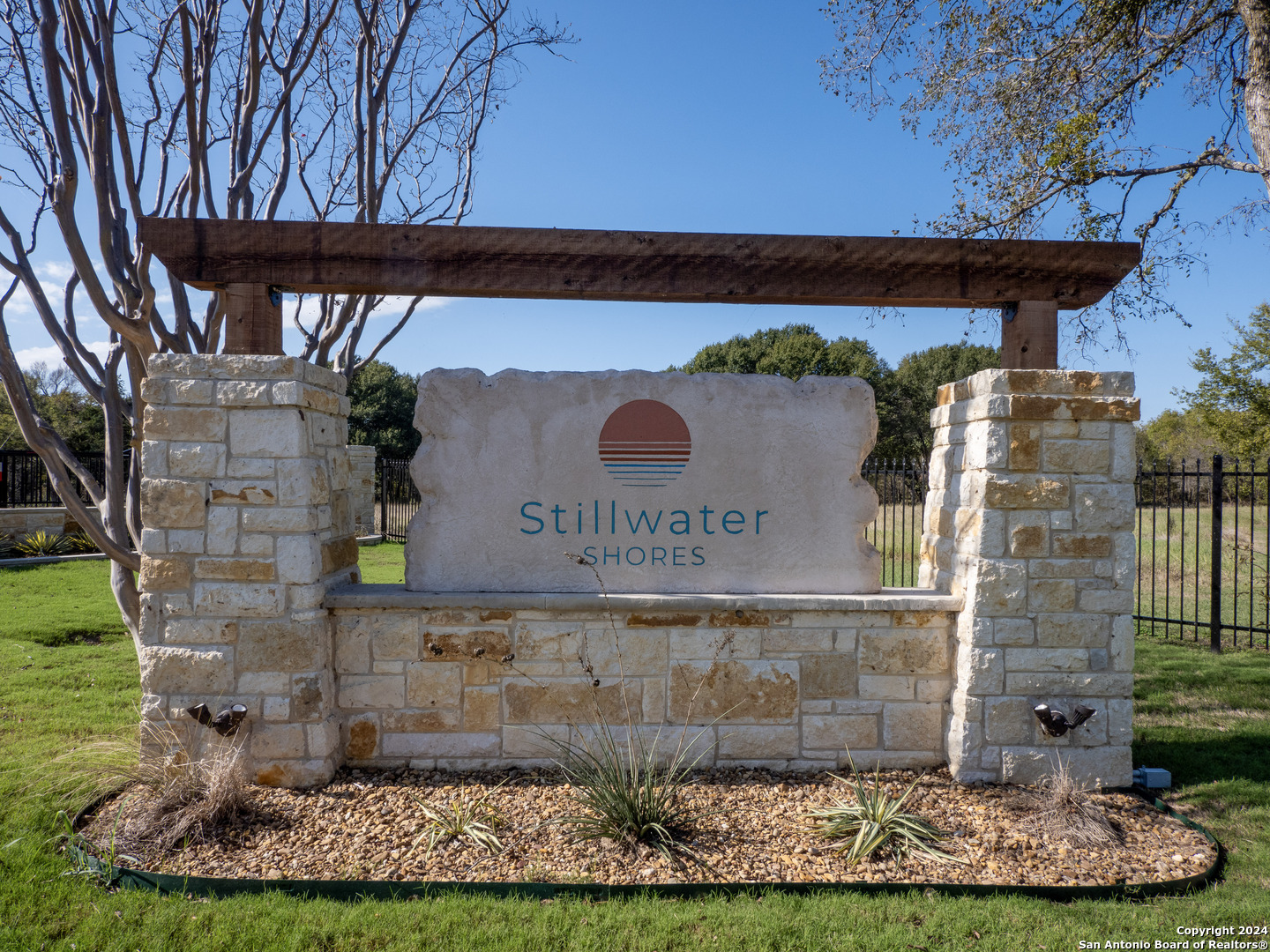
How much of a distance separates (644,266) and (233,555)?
2.67 metres

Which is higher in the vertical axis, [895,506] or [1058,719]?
[895,506]

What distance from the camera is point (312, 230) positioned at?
153 inches

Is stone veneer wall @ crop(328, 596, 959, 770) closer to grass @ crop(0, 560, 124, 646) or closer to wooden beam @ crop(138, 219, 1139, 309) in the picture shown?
wooden beam @ crop(138, 219, 1139, 309)

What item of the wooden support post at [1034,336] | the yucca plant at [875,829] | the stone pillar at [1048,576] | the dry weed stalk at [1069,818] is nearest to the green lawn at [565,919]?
the yucca plant at [875,829]

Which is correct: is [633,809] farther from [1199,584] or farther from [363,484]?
[363,484]

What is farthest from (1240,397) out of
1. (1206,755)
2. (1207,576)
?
(1206,755)

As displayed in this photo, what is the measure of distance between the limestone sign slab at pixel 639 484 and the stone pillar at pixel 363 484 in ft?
35.5

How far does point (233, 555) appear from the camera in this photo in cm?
→ 374

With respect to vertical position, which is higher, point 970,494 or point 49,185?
point 49,185

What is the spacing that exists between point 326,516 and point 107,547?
5.13 feet

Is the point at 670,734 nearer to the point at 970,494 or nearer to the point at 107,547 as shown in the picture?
the point at 970,494

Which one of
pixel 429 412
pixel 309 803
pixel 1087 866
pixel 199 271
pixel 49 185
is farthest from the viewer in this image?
pixel 49 185

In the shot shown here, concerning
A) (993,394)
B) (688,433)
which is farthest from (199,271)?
(993,394)

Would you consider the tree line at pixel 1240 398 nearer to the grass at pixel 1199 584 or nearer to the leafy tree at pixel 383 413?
the grass at pixel 1199 584
